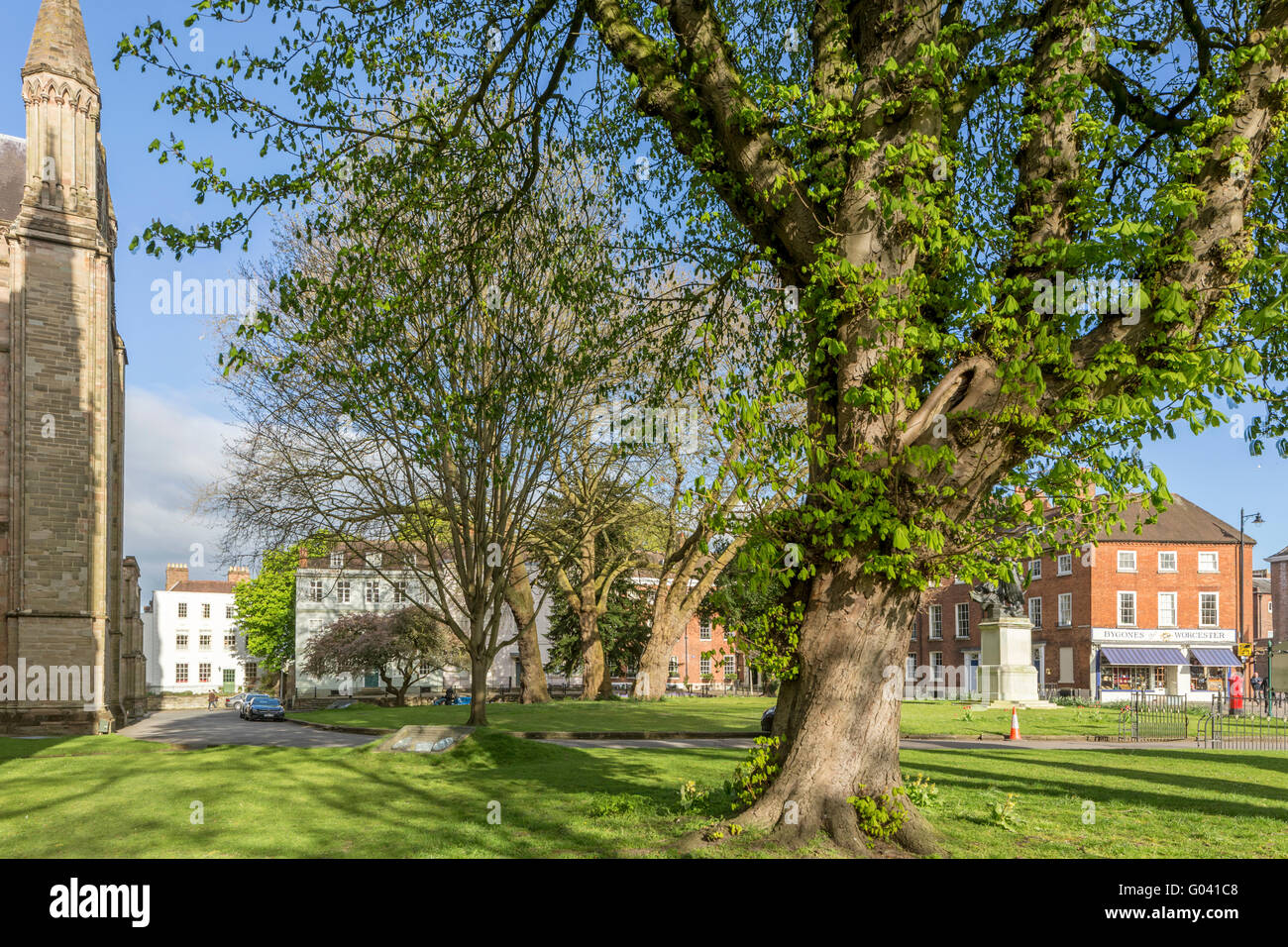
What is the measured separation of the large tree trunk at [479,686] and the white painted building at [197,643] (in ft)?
246

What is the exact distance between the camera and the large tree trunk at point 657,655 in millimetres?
42031

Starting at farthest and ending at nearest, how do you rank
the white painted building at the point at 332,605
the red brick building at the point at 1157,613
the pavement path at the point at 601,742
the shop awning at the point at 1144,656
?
the white painted building at the point at 332,605, the red brick building at the point at 1157,613, the shop awning at the point at 1144,656, the pavement path at the point at 601,742

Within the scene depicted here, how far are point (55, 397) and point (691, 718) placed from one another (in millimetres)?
21102

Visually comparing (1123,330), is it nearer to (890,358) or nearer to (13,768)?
(890,358)

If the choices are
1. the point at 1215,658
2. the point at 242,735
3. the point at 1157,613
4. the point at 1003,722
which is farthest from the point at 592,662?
the point at 1215,658

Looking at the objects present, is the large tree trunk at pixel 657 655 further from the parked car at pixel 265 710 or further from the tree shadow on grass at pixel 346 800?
the tree shadow on grass at pixel 346 800

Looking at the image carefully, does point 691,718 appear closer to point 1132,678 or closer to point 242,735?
point 242,735

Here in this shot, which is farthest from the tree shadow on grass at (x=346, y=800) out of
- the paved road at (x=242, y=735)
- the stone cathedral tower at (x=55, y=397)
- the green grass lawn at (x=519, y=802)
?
the stone cathedral tower at (x=55, y=397)

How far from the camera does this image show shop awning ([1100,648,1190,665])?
5444cm

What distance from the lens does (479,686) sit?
21.6m

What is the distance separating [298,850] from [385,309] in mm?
5927

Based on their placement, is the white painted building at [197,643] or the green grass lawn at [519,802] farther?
the white painted building at [197,643]

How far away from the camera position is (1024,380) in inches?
304

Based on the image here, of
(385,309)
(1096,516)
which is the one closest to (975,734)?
(1096,516)
